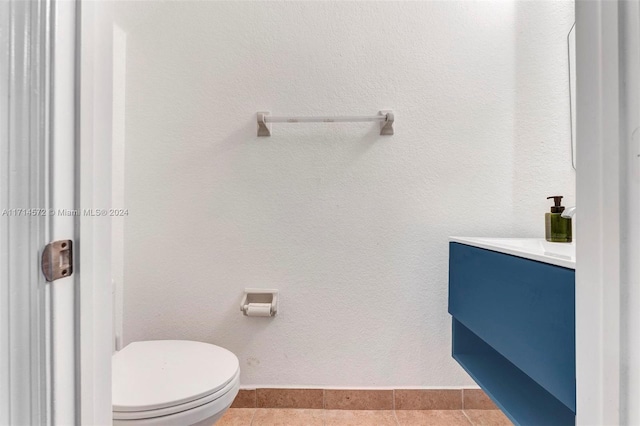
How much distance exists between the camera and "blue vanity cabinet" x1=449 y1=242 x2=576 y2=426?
2.11 ft

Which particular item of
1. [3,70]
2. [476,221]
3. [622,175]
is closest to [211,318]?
[3,70]

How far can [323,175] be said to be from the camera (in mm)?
1309

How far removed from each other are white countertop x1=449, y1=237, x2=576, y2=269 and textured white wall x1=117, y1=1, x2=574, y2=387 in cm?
21

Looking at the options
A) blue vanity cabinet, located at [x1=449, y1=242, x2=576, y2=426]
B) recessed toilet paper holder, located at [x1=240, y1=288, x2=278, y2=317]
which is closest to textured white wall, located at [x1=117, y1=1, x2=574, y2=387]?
recessed toilet paper holder, located at [x1=240, y1=288, x2=278, y2=317]

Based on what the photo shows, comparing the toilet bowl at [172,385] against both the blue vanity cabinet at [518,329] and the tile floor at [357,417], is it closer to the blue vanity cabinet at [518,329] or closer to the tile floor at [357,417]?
the tile floor at [357,417]

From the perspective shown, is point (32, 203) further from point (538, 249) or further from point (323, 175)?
point (538, 249)

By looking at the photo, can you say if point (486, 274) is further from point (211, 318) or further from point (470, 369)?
point (211, 318)

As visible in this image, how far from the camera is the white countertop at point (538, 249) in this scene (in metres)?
0.68

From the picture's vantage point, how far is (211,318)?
1320mm

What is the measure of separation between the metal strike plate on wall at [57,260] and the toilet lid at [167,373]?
665 millimetres

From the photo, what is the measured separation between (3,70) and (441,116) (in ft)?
4.55

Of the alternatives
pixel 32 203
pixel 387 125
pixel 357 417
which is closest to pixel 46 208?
pixel 32 203

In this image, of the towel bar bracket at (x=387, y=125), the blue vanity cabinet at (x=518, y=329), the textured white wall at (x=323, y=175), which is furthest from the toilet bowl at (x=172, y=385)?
the towel bar bracket at (x=387, y=125)

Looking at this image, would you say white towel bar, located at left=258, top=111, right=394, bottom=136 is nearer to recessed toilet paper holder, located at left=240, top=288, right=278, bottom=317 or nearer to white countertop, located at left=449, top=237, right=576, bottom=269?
white countertop, located at left=449, top=237, right=576, bottom=269
